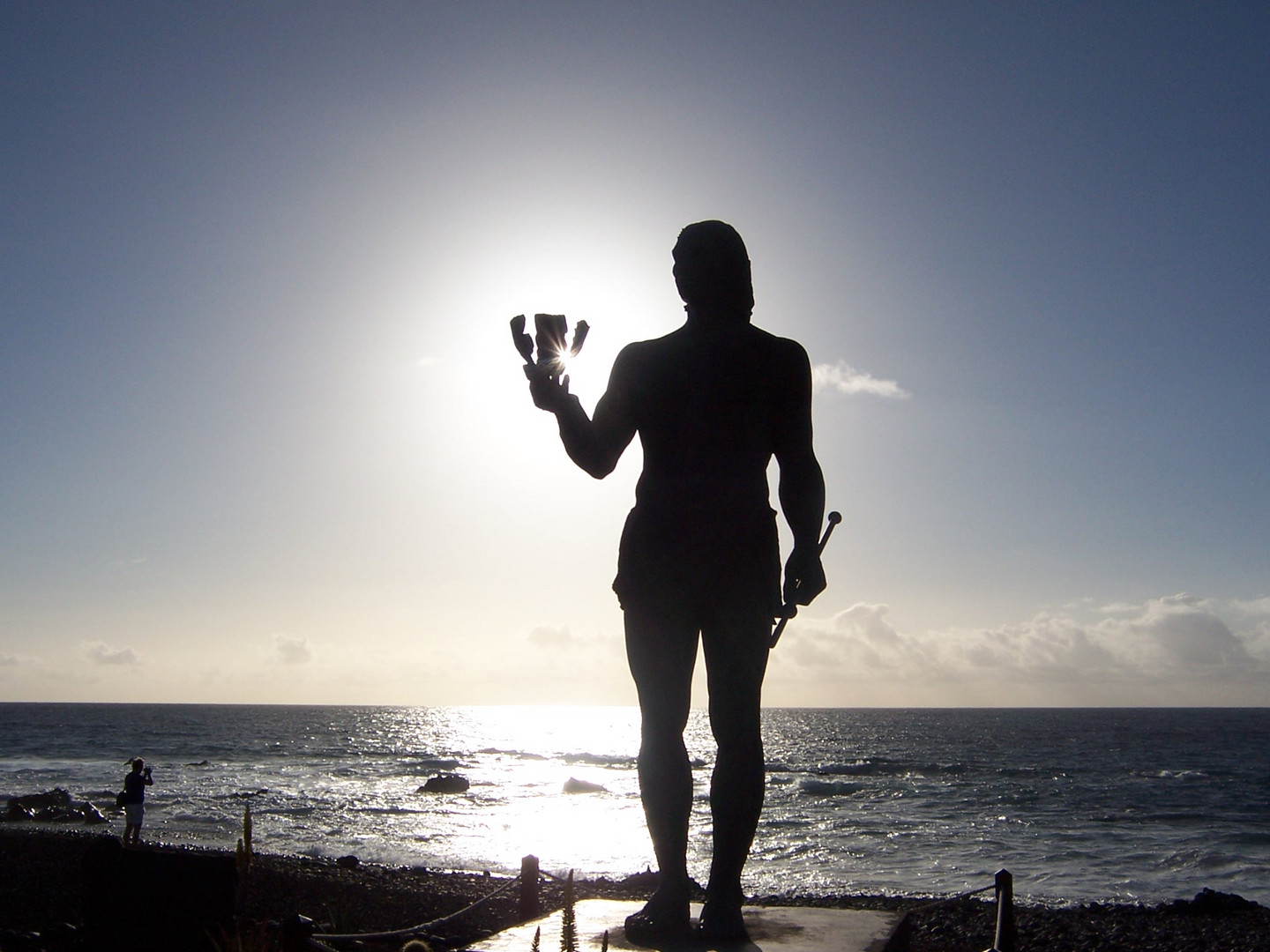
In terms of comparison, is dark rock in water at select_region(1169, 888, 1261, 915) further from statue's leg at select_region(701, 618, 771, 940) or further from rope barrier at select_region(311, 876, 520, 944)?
statue's leg at select_region(701, 618, 771, 940)

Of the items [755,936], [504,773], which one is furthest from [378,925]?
[504,773]

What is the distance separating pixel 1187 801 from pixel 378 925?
113ft

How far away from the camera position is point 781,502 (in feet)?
14.7

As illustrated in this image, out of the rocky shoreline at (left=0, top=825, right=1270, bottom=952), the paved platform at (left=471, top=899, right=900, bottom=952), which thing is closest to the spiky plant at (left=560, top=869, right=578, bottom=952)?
the paved platform at (left=471, top=899, right=900, bottom=952)

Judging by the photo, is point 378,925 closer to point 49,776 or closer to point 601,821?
point 601,821

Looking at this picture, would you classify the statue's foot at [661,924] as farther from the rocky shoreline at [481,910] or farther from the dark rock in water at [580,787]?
the dark rock in water at [580,787]

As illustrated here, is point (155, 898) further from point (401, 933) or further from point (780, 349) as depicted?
point (780, 349)

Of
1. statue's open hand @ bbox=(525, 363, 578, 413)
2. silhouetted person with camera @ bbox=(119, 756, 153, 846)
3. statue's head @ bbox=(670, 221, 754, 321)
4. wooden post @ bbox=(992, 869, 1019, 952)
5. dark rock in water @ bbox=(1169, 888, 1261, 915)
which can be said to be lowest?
dark rock in water @ bbox=(1169, 888, 1261, 915)

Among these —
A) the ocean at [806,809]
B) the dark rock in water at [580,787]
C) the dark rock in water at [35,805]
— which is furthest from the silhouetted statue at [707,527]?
the dark rock in water at [580,787]

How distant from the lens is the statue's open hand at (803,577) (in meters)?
4.32

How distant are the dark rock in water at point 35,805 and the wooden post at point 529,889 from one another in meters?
28.9

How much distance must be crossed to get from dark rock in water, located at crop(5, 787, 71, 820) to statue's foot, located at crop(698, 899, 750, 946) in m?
33.7

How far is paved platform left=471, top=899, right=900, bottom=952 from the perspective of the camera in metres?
3.71

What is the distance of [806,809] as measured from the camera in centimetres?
3553
